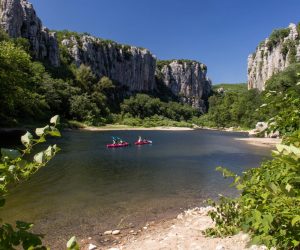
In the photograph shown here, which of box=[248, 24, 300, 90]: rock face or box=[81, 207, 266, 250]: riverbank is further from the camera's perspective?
box=[248, 24, 300, 90]: rock face

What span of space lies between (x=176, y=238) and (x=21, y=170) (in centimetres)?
911

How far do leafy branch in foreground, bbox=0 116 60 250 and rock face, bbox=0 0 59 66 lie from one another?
122 m

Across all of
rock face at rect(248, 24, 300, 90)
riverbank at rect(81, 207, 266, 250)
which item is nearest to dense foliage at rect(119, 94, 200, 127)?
rock face at rect(248, 24, 300, 90)

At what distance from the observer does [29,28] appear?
420ft

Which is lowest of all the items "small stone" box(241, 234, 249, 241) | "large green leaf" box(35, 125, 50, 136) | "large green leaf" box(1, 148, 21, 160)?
"small stone" box(241, 234, 249, 241)

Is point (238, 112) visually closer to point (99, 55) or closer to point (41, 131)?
point (99, 55)

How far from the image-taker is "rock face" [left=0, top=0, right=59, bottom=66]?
116 m

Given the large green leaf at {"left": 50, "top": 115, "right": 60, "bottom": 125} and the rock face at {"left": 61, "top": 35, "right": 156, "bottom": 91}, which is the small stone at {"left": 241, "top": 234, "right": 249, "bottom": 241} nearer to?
the large green leaf at {"left": 50, "top": 115, "right": 60, "bottom": 125}

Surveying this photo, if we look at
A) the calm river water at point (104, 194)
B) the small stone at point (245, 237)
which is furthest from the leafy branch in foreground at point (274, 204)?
the calm river water at point (104, 194)

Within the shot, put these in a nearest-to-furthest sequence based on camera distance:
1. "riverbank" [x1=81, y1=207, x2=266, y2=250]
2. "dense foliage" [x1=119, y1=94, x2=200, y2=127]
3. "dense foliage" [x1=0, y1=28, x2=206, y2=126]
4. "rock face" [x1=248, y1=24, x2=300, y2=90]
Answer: "riverbank" [x1=81, y1=207, x2=266, y2=250]
"dense foliage" [x1=0, y1=28, x2=206, y2=126]
"rock face" [x1=248, y1=24, x2=300, y2=90]
"dense foliage" [x1=119, y1=94, x2=200, y2=127]

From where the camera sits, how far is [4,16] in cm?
11425

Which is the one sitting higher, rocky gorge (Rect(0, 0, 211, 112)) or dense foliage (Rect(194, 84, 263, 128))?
rocky gorge (Rect(0, 0, 211, 112))

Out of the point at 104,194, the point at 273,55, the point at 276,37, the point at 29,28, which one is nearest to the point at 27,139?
the point at 104,194

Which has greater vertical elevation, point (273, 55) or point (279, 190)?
point (273, 55)
